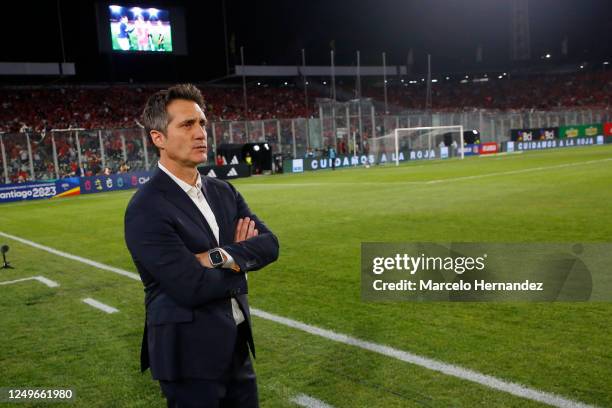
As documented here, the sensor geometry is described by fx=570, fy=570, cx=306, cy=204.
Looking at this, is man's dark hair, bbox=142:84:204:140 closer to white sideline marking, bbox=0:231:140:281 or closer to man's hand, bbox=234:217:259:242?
man's hand, bbox=234:217:259:242

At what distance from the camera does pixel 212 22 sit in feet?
158

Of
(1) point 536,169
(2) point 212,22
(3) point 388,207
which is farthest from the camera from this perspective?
(2) point 212,22

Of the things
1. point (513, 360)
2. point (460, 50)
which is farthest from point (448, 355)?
point (460, 50)

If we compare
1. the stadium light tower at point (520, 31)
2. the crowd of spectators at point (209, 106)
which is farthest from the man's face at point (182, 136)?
the stadium light tower at point (520, 31)

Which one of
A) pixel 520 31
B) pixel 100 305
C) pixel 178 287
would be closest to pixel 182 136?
pixel 178 287

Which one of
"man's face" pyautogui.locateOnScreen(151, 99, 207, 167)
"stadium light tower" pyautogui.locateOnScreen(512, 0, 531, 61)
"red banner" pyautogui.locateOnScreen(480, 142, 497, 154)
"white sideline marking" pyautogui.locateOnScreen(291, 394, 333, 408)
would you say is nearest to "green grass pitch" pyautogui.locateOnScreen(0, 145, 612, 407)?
"white sideline marking" pyautogui.locateOnScreen(291, 394, 333, 408)

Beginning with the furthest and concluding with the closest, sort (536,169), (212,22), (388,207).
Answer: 1. (212,22)
2. (536,169)
3. (388,207)

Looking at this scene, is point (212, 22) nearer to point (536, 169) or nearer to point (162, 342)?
point (536, 169)

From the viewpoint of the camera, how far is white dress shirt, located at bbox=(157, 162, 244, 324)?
8.51 feet

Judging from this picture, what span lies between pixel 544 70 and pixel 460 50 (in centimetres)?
1153

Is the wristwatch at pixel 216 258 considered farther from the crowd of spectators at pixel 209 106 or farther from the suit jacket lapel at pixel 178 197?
the crowd of spectators at pixel 209 106

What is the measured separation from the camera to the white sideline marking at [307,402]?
4.27m

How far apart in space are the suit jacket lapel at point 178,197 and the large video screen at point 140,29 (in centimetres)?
4271

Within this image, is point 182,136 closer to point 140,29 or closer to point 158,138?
point 158,138
